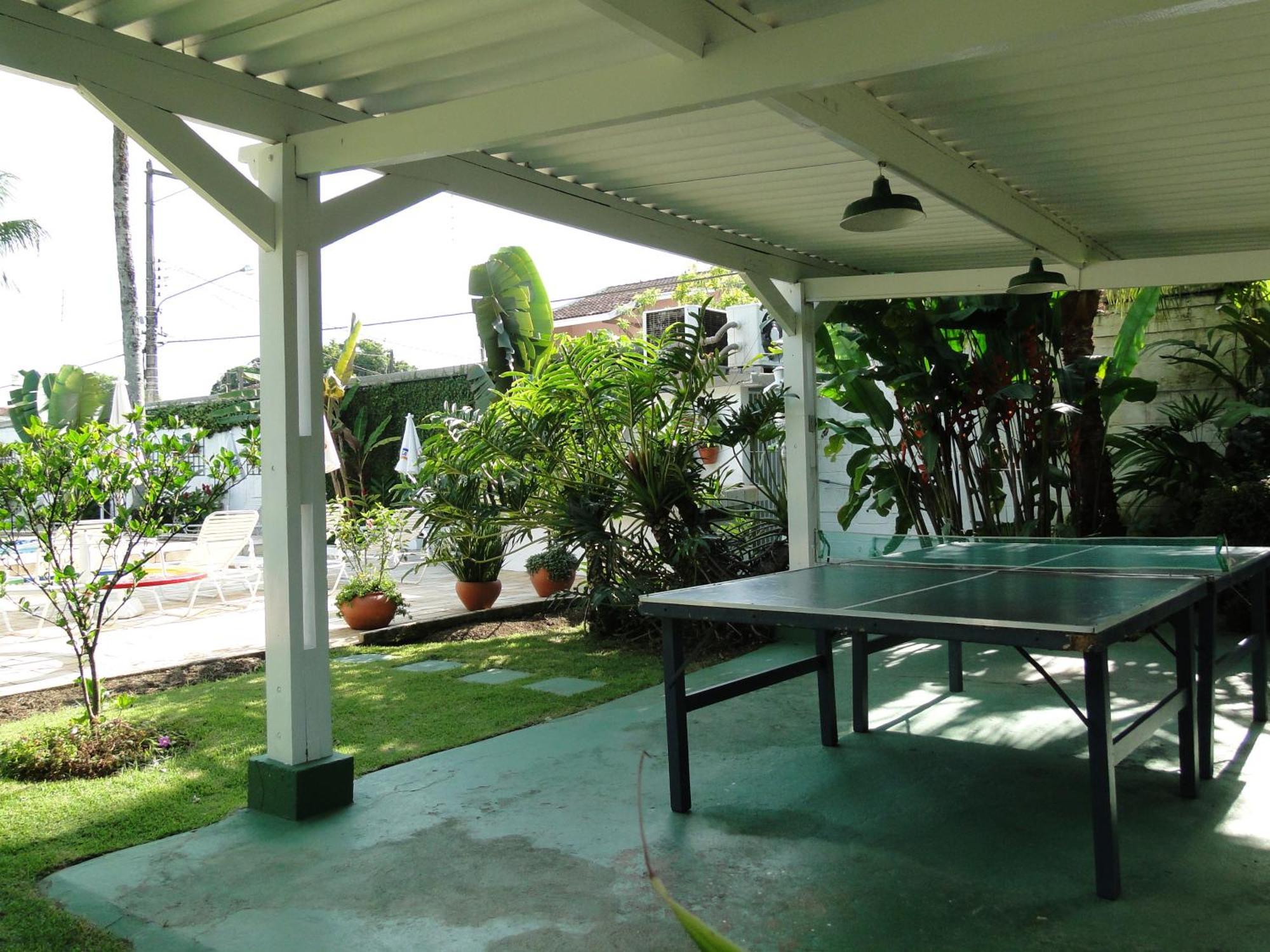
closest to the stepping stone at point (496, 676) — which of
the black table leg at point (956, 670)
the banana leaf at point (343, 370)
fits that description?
the black table leg at point (956, 670)

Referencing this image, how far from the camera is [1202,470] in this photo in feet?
29.0

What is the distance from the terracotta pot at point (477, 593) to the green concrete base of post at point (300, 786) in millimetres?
5443

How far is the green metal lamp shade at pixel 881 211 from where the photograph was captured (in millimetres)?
4305

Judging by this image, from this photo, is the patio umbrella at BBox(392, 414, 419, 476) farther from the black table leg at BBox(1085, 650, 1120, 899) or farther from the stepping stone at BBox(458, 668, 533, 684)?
the black table leg at BBox(1085, 650, 1120, 899)

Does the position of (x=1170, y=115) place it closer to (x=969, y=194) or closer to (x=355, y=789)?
(x=969, y=194)

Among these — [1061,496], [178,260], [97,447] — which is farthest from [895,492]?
[178,260]

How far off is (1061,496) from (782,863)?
703 centimetres

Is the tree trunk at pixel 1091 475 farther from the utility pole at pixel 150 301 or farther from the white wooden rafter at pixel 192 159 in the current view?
the utility pole at pixel 150 301

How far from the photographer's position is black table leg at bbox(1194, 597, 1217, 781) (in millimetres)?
4547

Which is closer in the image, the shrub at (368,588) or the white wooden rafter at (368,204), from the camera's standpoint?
the white wooden rafter at (368,204)

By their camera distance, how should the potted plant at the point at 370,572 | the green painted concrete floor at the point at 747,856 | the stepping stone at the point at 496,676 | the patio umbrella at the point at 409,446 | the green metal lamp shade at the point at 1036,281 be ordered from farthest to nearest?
the patio umbrella at the point at 409,446, the potted plant at the point at 370,572, the stepping stone at the point at 496,676, the green metal lamp shade at the point at 1036,281, the green painted concrete floor at the point at 747,856

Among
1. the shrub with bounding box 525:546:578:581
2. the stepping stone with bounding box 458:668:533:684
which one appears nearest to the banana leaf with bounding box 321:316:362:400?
the shrub with bounding box 525:546:578:581

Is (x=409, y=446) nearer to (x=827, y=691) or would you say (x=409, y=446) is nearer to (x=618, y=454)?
(x=618, y=454)

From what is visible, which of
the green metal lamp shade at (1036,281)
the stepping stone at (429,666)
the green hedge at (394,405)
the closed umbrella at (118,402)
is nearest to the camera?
the green metal lamp shade at (1036,281)
